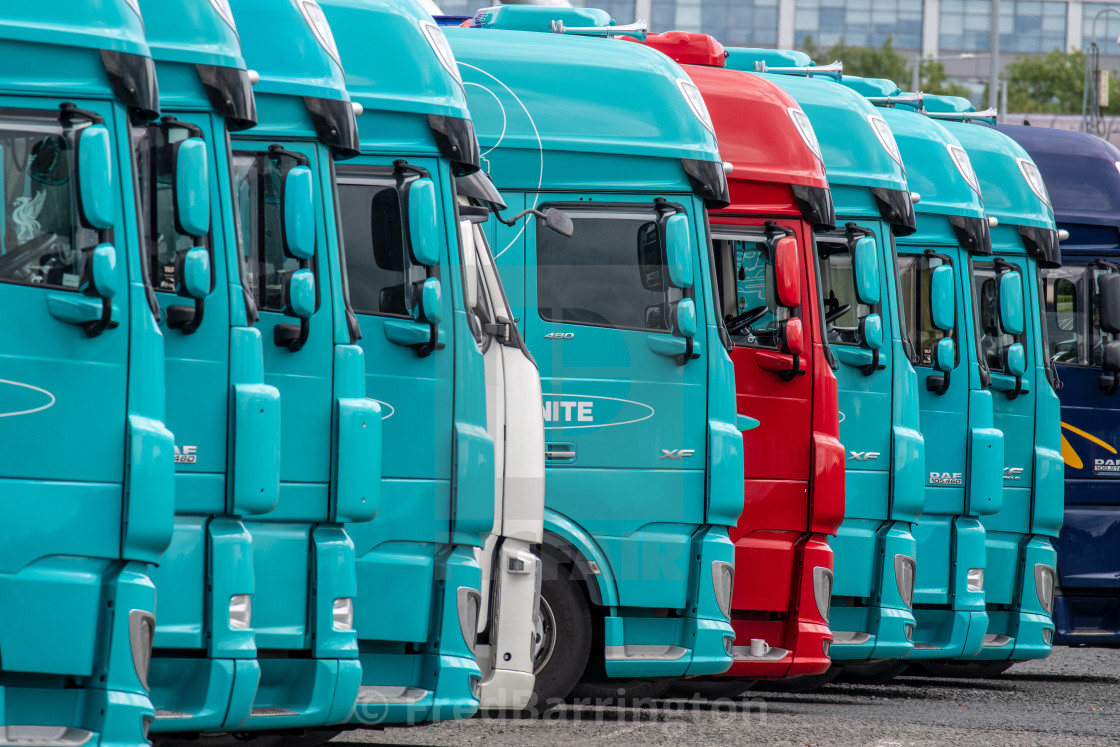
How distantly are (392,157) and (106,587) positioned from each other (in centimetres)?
298

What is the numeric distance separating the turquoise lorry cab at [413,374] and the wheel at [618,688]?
2188 mm

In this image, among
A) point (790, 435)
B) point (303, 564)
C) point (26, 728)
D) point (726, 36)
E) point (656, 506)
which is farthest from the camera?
point (726, 36)

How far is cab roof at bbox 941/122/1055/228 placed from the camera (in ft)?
48.8

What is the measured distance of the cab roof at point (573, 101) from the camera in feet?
34.7

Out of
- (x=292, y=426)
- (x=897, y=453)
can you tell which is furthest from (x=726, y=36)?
(x=292, y=426)

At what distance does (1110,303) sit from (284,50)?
8.41m

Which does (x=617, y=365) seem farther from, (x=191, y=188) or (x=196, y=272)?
(x=191, y=188)

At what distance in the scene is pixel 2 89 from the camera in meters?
6.35

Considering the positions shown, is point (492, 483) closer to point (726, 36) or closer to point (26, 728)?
point (26, 728)

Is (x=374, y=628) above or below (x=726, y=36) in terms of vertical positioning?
below

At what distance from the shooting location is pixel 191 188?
21.9 feet

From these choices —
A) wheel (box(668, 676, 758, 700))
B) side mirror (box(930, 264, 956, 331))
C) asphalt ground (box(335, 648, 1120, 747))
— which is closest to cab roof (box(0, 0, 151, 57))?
asphalt ground (box(335, 648, 1120, 747))

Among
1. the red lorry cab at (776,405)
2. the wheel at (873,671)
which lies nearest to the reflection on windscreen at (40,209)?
the red lorry cab at (776,405)

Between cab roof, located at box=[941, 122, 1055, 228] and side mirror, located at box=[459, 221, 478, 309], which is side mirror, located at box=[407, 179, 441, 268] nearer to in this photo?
side mirror, located at box=[459, 221, 478, 309]
